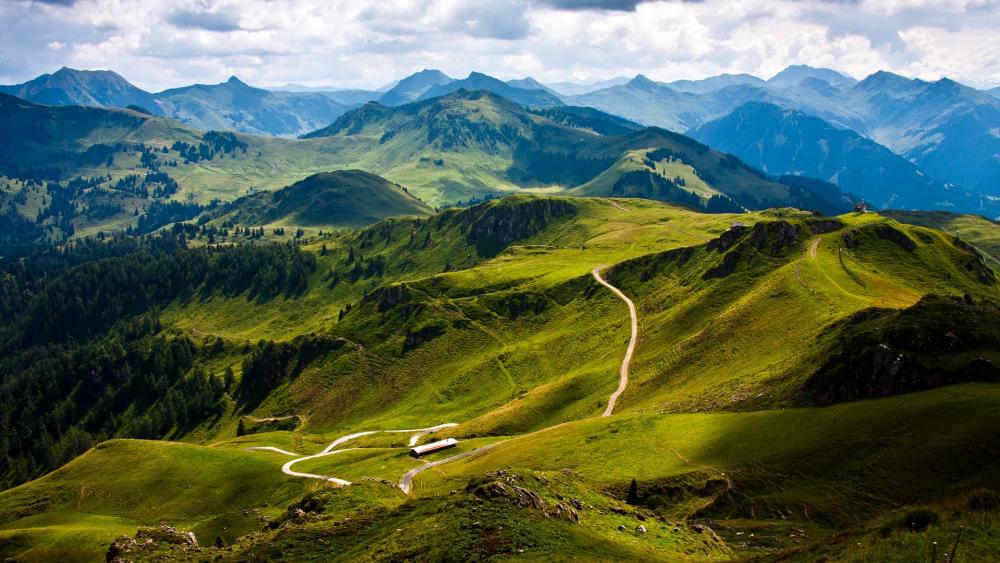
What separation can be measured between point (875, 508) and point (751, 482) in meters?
13.3

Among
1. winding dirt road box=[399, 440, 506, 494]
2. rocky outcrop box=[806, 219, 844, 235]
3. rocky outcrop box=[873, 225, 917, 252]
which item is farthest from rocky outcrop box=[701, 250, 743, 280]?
winding dirt road box=[399, 440, 506, 494]

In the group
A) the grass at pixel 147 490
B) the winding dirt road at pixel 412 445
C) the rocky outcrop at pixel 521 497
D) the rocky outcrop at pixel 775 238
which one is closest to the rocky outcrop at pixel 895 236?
the rocky outcrop at pixel 775 238

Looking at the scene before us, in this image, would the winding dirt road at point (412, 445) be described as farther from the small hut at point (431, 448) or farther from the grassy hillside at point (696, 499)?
the grassy hillside at point (696, 499)

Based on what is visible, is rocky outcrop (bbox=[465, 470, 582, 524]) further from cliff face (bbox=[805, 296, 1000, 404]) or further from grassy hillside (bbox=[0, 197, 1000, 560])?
cliff face (bbox=[805, 296, 1000, 404])

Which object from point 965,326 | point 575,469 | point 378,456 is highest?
point 965,326

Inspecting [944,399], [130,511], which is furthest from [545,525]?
[130,511]

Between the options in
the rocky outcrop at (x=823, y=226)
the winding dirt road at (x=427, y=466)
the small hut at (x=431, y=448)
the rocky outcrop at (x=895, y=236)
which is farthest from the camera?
the rocky outcrop at (x=823, y=226)

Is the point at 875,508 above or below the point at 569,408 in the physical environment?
above

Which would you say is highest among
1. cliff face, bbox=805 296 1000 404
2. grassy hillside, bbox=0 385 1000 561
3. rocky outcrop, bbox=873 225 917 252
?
rocky outcrop, bbox=873 225 917 252

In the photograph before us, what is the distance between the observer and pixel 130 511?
463ft

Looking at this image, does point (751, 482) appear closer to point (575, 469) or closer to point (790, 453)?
point (790, 453)

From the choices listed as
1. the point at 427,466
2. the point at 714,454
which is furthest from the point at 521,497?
the point at 427,466

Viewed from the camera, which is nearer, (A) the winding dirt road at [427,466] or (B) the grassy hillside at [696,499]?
(B) the grassy hillside at [696,499]

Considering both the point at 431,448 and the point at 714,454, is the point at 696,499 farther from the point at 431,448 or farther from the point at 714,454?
the point at 431,448
